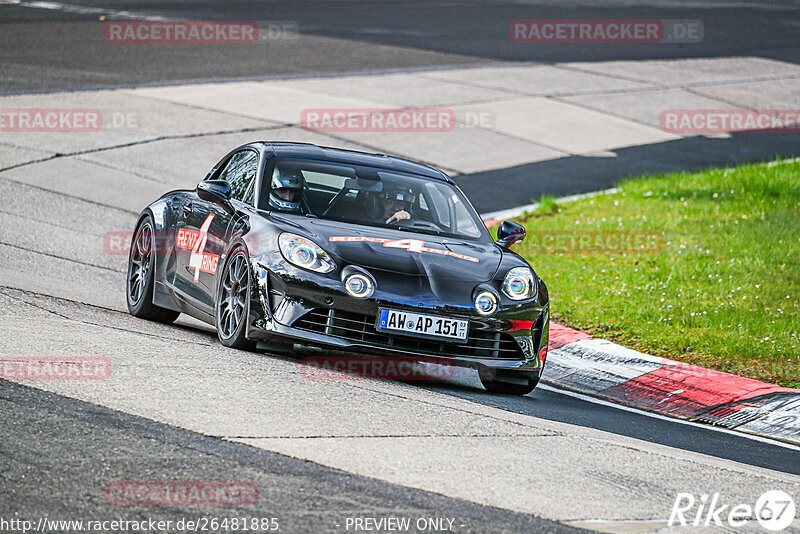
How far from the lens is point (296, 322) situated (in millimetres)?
7340

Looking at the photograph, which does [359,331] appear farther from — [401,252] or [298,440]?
[298,440]

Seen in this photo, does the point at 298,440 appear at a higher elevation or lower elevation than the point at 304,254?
lower

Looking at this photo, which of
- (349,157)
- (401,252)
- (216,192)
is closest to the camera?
(401,252)

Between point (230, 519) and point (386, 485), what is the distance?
0.81m

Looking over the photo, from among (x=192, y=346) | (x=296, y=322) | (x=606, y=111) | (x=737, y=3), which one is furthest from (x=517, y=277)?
(x=737, y=3)

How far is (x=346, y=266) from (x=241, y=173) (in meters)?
1.96

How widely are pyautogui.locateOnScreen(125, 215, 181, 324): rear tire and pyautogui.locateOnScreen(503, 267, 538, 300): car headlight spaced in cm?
286

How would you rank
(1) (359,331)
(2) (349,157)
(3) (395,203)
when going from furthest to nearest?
(2) (349,157), (3) (395,203), (1) (359,331)

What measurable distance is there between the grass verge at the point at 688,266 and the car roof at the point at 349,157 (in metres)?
1.99

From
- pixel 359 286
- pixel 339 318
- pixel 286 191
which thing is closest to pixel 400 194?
pixel 286 191

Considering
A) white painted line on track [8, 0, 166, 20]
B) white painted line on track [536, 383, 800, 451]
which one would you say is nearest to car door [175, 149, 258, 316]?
white painted line on track [536, 383, 800, 451]

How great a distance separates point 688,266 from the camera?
11.5 meters

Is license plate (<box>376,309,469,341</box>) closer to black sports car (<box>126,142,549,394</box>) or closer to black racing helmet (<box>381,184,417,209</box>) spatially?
black sports car (<box>126,142,549,394</box>)

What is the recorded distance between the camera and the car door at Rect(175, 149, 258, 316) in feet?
27.3
